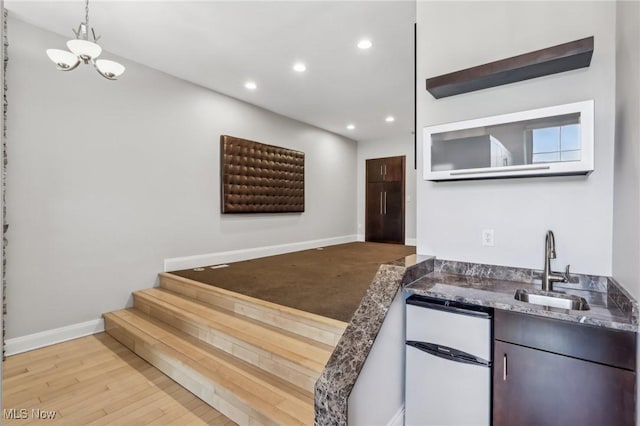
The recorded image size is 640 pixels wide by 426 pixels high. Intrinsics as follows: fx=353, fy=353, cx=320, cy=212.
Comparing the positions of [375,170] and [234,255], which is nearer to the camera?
[234,255]

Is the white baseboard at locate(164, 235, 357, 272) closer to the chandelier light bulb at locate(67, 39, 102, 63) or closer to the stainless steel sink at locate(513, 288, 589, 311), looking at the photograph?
the chandelier light bulb at locate(67, 39, 102, 63)

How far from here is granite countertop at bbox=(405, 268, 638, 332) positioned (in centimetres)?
159

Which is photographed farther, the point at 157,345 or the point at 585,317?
the point at 157,345

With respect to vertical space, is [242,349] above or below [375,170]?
below

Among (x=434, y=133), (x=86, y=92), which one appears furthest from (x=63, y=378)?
(x=434, y=133)

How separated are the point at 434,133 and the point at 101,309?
3611mm

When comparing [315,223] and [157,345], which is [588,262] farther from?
[315,223]

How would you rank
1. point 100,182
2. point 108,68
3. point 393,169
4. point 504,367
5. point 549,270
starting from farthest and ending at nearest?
point 393,169 → point 100,182 → point 108,68 → point 549,270 → point 504,367

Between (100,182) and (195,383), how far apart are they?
234 centimetres

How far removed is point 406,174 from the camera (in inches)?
288

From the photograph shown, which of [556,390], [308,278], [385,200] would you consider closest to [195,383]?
[308,278]

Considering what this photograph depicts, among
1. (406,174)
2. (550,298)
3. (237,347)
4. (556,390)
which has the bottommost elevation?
(237,347)

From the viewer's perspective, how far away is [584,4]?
2025mm

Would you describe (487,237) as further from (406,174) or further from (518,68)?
(406,174)
